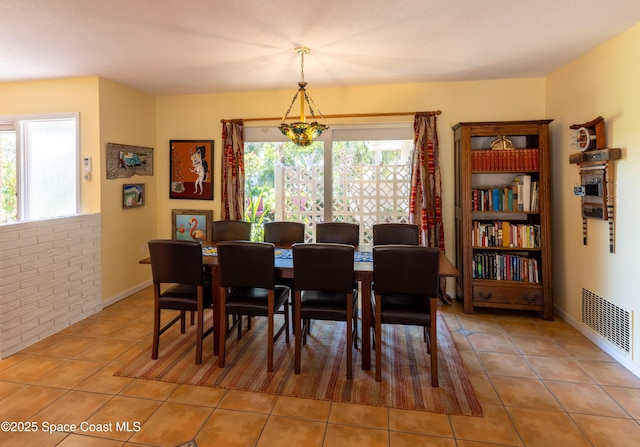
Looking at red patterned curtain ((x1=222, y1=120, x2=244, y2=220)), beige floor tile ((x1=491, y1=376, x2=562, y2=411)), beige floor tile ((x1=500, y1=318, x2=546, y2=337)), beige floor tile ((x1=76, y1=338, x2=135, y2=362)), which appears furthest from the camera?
red patterned curtain ((x1=222, y1=120, x2=244, y2=220))

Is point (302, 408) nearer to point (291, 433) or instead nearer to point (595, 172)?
point (291, 433)

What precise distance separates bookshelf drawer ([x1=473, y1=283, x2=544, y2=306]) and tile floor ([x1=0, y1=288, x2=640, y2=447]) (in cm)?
70

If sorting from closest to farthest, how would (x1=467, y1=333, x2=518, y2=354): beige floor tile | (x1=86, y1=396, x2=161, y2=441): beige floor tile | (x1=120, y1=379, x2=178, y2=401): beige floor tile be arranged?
(x1=86, y1=396, x2=161, y2=441): beige floor tile < (x1=120, y1=379, x2=178, y2=401): beige floor tile < (x1=467, y1=333, x2=518, y2=354): beige floor tile

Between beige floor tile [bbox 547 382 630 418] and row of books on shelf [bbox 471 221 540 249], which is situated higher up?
row of books on shelf [bbox 471 221 540 249]

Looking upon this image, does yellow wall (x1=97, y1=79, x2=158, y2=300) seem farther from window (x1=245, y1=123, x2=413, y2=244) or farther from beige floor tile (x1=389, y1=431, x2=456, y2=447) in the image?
beige floor tile (x1=389, y1=431, x2=456, y2=447)

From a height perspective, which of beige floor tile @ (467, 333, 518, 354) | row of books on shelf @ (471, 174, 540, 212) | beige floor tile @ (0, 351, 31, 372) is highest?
row of books on shelf @ (471, 174, 540, 212)

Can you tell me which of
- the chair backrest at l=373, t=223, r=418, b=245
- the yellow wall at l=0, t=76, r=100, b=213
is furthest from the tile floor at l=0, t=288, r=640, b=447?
the yellow wall at l=0, t=76, r=100, b=213

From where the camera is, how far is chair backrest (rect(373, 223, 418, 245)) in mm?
3352

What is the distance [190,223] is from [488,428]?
3.92 m

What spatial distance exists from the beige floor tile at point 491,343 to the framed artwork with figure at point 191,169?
11.1ft

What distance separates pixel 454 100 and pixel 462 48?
1071 mm

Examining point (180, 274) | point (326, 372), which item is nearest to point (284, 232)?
point (180, 274)

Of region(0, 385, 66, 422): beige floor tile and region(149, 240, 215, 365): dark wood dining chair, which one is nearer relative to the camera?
region(0, 385, 66, 422): beige floor tile

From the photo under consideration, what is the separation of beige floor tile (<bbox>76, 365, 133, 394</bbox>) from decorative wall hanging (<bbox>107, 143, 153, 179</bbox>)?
222 cm
